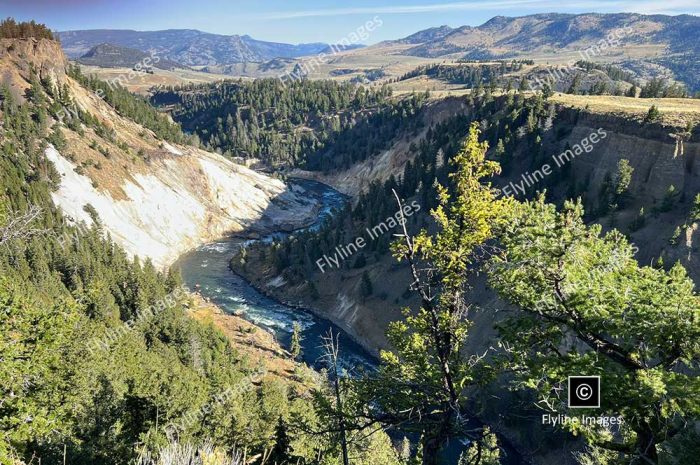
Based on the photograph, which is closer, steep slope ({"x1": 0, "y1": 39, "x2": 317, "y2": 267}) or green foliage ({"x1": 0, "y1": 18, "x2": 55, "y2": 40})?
steep slope ({"x1": 0, "y1": 39, "x2": 317, "y2": 267})

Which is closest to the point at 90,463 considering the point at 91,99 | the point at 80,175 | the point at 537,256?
the point at 537,256

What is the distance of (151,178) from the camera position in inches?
3878

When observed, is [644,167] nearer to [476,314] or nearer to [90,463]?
[476,314]

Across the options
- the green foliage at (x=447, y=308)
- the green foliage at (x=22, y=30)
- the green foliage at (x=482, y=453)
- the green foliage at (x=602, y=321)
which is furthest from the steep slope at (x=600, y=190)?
the green foliage at (x=22, y=30)

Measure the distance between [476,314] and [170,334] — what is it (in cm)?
3855

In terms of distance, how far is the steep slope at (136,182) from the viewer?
84188 mm

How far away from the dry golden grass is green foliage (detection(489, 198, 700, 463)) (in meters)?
57.2

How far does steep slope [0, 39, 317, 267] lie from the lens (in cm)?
8419

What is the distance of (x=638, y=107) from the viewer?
2557 inches

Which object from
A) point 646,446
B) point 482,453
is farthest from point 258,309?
point 646,446

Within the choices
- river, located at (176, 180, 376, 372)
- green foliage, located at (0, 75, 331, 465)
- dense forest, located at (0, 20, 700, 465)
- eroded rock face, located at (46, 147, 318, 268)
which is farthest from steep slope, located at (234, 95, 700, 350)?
green foliage, located at (0, 75, 331, 465)

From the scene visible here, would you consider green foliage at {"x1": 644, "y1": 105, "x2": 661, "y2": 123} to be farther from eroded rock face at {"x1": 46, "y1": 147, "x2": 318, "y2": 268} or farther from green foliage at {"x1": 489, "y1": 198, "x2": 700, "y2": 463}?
eroded rock face at {"x1": 46, "y1": 147, "x2": 318, "y2": 268}

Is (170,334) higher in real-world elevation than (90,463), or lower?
lower

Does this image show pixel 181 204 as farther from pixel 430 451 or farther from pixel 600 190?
pixel 430 451
